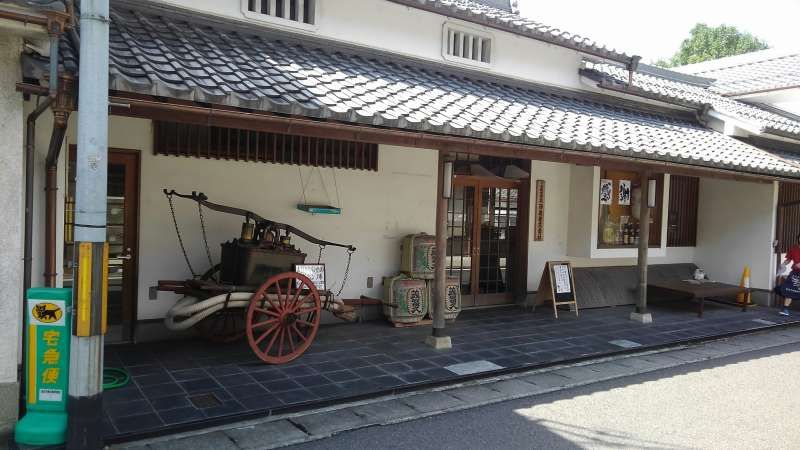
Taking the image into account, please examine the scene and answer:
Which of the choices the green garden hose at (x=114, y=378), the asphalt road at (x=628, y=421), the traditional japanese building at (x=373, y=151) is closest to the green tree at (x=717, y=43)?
the traditional japanese building at (x=373, y=151)

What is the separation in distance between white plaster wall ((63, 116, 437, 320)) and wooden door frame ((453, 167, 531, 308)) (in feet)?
3.65

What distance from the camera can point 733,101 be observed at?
50.7 ft

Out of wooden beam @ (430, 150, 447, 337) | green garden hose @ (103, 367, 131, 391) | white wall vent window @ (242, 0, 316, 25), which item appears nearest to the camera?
green garden hose @ (103, 367, 131, 391)

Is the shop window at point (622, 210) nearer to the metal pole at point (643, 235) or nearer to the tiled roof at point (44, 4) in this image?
the metal pole at point (643, 235)

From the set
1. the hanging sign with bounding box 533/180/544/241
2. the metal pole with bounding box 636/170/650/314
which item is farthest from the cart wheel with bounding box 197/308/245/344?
the metal pole with bounding box 636/170/650/314

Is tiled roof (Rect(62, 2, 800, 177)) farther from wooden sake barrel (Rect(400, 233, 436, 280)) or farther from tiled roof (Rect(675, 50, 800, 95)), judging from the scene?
tiled roof (Rect(675, 50, 800, 95))

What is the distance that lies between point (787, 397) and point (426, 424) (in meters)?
4.50

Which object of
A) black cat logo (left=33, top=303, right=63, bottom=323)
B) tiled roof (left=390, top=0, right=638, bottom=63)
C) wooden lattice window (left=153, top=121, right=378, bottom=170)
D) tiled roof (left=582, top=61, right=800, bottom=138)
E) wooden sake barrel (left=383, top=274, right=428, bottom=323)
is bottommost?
wooden sake barrel (left=383, top=274, right=428, bottom=323)

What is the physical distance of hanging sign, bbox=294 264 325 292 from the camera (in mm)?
7434

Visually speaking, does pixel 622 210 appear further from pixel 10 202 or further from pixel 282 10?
pixel 10 202

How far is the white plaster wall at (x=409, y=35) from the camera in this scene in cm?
853

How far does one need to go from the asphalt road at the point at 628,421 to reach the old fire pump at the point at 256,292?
6.96ft

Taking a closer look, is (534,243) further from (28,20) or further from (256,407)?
(28,20)

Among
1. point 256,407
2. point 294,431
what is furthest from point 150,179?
point 294,431
